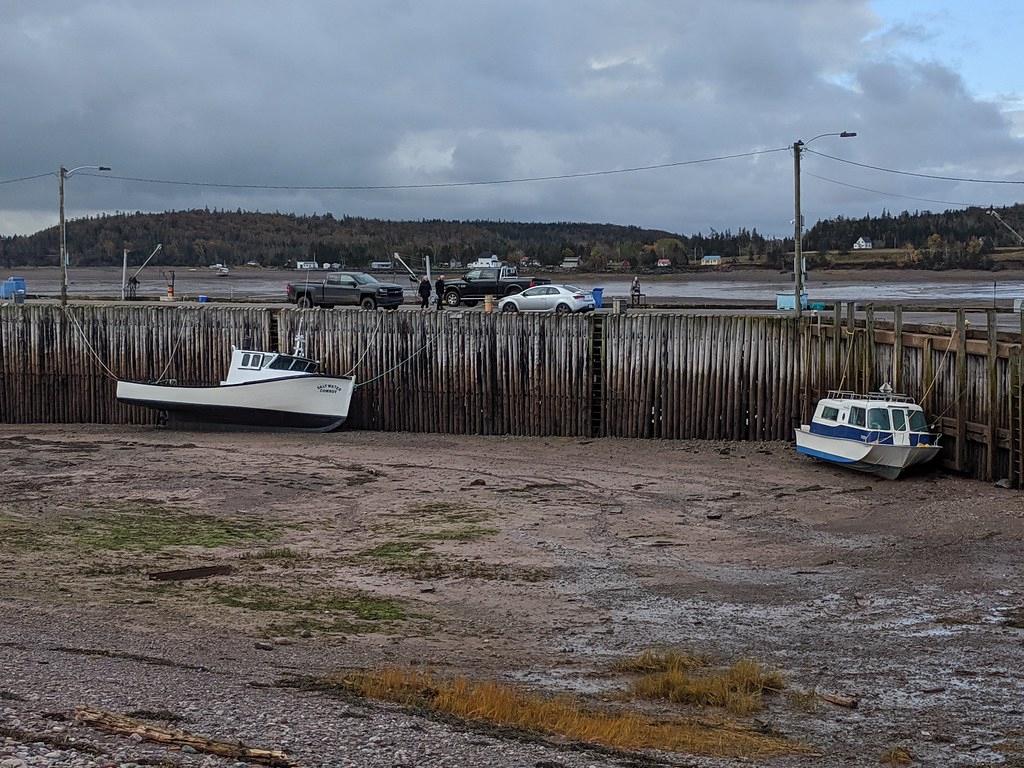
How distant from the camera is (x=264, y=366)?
34.7 metres

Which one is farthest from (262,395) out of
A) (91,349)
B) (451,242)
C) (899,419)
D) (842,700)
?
(451,242)

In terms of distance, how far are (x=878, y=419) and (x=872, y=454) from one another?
2.59ft

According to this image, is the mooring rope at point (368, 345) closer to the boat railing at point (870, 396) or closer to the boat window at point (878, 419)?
the boat railing at point (870, 396)

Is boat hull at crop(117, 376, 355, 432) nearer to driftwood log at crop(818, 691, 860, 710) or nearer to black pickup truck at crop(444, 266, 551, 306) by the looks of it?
black pickup truck at crop(444, 266, 551, 306)

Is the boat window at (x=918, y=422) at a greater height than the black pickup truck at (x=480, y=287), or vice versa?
the black pickup truck at (x=480, y=287)

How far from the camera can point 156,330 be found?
37.0 meters

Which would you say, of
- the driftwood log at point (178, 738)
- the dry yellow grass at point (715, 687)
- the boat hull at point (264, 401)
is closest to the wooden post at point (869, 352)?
the boat hull at point (264, 401)

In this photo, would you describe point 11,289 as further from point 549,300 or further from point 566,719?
point 566,719

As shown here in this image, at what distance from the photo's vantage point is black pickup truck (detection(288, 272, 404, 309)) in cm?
4938

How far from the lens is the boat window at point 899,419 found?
26.0 metres

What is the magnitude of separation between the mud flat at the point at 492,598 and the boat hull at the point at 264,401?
4.03 metres

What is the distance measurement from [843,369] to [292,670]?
20036mm

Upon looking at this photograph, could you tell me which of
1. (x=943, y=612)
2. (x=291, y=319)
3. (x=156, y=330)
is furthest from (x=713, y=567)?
(x=156, y=330)

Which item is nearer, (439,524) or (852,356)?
(439,524)
